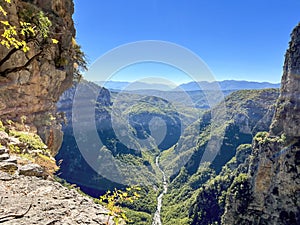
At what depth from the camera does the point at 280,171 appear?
3266 centimetres

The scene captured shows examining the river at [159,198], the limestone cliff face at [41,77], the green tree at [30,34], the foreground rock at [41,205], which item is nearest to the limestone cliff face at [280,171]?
the limestone cliff face at [41,77]

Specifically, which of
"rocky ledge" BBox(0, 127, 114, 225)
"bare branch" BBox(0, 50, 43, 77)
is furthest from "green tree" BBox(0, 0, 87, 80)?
"rocky ledge" BBox(0, 127, 114, 225)

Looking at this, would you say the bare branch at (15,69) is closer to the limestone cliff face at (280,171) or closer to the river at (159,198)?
the limestone cliff face at (280,171)

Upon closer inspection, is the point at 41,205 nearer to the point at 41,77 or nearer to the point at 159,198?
the point at 41,77

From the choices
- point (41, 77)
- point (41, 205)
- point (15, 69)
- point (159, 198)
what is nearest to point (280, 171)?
point (41, 77)

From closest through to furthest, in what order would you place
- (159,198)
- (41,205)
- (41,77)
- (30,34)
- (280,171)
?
(41,205) < (30,34) < (41,77) < (280,171) < (159,198)

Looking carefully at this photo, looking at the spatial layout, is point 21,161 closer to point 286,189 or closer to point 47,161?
point 47,161

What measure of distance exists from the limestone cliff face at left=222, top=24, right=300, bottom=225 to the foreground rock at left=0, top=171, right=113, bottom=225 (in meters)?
34.0

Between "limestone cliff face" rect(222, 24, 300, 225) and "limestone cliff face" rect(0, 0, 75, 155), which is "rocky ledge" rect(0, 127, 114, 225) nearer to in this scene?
"limestone cliff face" rect(0, 0, 75, 155)

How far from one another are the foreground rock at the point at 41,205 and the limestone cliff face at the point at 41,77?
18.8 ft

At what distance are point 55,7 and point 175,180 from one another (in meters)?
105

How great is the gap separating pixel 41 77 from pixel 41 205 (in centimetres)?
836

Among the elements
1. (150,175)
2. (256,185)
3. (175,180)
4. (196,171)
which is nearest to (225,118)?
(196,171)

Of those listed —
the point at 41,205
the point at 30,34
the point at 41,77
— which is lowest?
the point at 41,205
